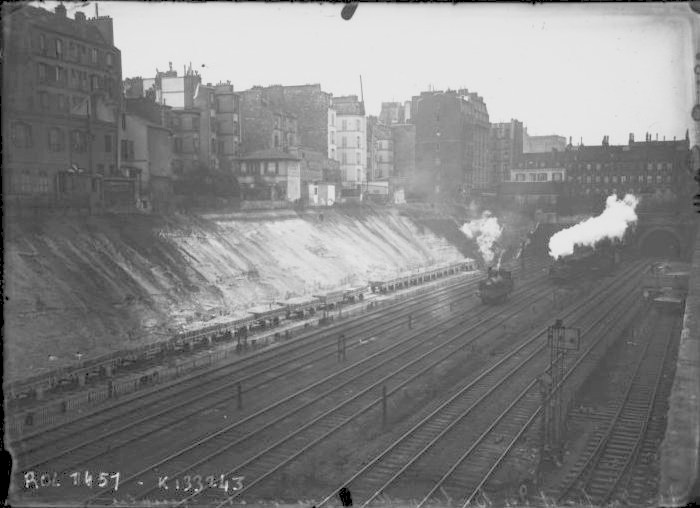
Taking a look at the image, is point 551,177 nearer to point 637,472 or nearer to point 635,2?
point 637,472

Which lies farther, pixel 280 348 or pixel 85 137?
pixel 85 137

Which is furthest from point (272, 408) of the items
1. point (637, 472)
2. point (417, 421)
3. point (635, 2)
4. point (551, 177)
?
point (551, 177)

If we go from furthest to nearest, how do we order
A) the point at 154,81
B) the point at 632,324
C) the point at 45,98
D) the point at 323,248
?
the point at 154,81 < the point at 323,248 < the point at 45,98 < the point at 632,324

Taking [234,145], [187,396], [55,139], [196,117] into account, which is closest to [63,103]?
[55,139]

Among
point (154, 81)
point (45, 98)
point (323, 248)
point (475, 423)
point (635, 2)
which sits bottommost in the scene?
point (475, 423)

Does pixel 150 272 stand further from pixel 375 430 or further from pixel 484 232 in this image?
pixel 484 232

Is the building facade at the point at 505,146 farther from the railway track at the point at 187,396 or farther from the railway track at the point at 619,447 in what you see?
the railway track at the point at 619,447

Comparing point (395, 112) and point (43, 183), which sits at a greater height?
point (395, 112)
